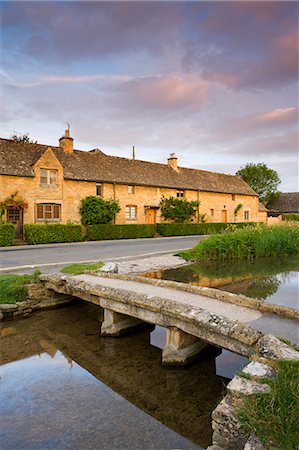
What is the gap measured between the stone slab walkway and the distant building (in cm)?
5537

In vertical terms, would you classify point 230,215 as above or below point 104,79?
below

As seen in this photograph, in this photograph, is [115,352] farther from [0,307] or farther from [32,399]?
[0,307]

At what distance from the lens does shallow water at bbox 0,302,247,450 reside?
3.86 m

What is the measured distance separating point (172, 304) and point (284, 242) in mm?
12281

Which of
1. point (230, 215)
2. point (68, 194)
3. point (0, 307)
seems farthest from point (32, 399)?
point (230, 215)

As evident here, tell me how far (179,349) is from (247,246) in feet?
37.4

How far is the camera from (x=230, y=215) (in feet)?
→ 128

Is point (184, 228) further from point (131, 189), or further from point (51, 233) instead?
point (51, 233)

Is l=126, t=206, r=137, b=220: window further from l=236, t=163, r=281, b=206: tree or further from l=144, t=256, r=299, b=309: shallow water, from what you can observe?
l=236, t=163, r=281, b=206: tree

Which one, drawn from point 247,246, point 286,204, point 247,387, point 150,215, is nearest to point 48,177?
point 150,215

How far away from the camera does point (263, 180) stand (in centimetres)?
6353

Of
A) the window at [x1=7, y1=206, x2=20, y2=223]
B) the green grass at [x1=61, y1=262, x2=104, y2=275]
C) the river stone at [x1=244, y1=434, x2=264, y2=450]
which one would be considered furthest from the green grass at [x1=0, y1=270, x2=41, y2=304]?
the window at [x1=7, y1=206, x2=20, y2=223]

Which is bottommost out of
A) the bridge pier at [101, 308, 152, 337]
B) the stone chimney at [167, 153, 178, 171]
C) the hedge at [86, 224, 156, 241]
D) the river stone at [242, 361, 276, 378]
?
the bridge pier at [101, 308, 152, 337]

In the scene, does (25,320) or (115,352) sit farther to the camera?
(25,320)
